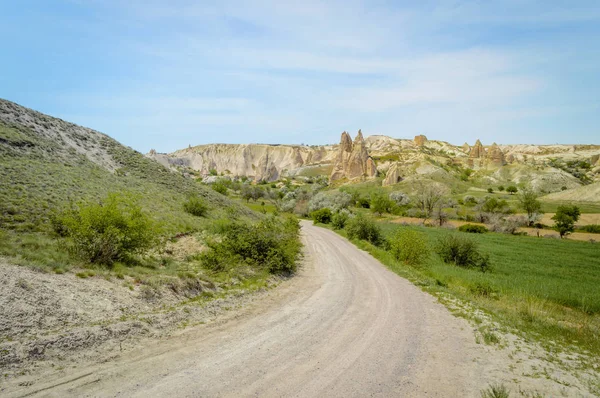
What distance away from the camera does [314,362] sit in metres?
7.33

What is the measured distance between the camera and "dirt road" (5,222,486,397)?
19.5 feet

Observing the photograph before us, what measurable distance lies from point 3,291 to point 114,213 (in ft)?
19.5

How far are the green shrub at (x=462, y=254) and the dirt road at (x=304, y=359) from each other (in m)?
17.9

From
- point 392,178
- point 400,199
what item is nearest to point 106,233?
point 400,199

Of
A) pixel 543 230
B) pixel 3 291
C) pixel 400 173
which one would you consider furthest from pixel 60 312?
pixel 400 173

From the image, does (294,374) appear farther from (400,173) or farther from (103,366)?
(400,173)

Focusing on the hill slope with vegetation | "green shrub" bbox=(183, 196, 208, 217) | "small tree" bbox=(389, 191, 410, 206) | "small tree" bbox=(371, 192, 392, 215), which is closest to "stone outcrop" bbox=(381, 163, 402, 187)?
"small tree" bbox=(389, 191, 410, 206)

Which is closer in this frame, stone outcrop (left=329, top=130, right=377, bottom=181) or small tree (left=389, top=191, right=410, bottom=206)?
small tree (left=389, top=191, right=410, bottom=206)

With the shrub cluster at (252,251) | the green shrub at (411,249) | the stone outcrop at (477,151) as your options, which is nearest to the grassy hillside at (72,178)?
the shrub cluster at (252,251)

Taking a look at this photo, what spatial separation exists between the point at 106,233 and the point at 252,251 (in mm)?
7699

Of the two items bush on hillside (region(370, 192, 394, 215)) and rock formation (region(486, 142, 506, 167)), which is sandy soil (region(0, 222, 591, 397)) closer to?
bush on hillside (region(370, 192, 394, 215))

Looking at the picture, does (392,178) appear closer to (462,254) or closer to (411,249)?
(462,254)

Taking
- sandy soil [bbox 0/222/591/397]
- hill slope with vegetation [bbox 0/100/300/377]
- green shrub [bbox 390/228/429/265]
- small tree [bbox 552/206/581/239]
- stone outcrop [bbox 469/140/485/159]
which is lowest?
small tree [bbox 552/206/581/239]

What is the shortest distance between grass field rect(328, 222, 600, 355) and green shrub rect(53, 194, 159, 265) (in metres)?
14.7
